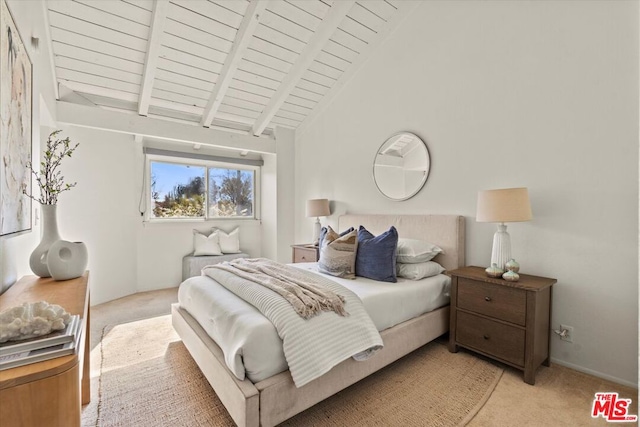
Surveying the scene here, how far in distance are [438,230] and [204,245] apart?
138 inches

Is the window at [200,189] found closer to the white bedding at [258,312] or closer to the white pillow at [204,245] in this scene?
the white pillow at [204,245]

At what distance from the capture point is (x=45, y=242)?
68.5 inches

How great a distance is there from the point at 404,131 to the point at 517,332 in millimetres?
2122

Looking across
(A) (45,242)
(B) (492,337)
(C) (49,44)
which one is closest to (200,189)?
(C) (49,44)

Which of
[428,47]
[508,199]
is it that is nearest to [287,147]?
[428,47]

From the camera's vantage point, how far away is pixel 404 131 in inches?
128

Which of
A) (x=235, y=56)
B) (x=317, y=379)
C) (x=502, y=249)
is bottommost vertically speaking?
(x=317, y=379)

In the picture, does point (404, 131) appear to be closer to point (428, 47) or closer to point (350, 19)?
point (428, 47)

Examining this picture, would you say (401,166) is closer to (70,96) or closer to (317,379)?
(317,379)

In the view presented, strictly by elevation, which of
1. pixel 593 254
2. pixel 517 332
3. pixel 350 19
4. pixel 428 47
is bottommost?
pixel 517 332

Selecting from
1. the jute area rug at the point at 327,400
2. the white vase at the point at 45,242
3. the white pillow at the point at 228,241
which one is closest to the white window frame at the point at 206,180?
the white pillow at the point at 228,241

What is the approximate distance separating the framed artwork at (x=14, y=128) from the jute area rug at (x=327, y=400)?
1132 mm

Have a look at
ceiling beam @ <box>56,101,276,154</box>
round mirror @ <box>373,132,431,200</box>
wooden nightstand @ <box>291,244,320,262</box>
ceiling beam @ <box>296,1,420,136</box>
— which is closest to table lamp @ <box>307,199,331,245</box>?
wooden nightstand @ <box>291,244,320,262</box>

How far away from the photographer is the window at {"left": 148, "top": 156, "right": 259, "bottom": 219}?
15.0ft
